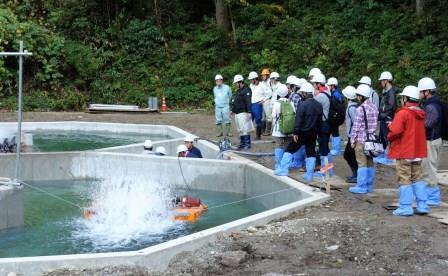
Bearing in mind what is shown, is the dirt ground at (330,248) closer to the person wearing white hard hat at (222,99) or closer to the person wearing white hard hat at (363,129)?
the person wearing white hard hat at (363,129)

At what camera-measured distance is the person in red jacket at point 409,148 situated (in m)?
9.32

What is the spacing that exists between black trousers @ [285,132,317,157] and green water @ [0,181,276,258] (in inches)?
53.8

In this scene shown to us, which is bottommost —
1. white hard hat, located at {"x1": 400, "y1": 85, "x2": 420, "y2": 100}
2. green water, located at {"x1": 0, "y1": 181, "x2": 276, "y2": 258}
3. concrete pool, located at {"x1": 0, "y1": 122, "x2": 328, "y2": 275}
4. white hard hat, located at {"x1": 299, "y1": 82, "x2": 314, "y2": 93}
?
green water, located at {"x1": 0, "y1": 181, "x2": 276, "y2": 258}

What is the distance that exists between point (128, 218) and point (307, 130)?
11.1 ft

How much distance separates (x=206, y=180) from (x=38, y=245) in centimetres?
476

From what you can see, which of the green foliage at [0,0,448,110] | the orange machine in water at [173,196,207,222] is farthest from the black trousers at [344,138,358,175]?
the green foliage at [0,0,448,110]

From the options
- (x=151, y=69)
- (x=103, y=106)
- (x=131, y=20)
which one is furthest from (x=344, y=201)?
(x=131, y=20)

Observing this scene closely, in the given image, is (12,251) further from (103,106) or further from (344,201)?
(103,106)

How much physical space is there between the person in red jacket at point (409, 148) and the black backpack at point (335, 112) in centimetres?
311

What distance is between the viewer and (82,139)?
20.5 metres

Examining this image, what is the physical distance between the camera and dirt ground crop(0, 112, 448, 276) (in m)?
7.52

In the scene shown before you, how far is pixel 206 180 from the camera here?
1430 cm

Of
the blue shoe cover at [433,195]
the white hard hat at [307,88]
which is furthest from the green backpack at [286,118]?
the blue shoe cover at [433,195]

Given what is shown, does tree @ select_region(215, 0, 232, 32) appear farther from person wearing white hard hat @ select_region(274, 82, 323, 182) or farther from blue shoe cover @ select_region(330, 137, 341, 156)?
person wearing white hard hat @ select_region(274, 82, 323, 182)
